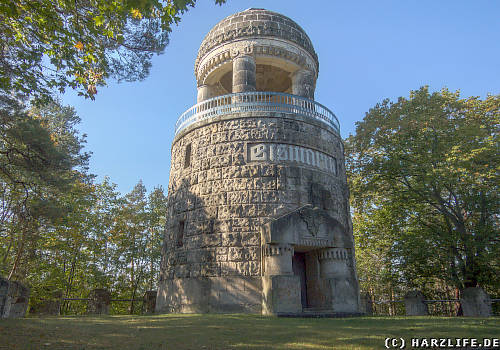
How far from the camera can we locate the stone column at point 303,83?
15.5 metres

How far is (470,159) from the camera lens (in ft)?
46.8

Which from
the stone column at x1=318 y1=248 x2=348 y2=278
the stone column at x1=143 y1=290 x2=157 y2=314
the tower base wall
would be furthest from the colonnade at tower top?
the stone column at x1=143 y1=290 x2=157 y2=314

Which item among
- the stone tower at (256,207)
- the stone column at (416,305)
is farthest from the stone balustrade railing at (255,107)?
the stone column at (416,305)

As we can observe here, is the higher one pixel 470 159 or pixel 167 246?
pixel 470 159

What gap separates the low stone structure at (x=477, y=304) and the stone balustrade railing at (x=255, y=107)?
7842 millimetres

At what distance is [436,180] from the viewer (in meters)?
14.4

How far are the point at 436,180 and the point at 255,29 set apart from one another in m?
11.0

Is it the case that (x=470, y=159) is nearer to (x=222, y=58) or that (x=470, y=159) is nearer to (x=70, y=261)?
(x=222, y=58)

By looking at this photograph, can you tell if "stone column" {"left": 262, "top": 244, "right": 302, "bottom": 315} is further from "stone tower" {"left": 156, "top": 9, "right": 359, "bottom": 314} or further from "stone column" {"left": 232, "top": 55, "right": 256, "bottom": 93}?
"stone column" {"left": 232, "top": 55, "right": 256, "bottom": 93}

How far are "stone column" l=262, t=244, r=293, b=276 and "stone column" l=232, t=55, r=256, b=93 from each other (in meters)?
7.40

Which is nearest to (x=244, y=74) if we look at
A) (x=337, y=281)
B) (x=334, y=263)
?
(x=334, y=263)

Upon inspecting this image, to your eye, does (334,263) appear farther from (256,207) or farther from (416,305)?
(416,305)

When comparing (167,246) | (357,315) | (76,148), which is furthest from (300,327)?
(76,148)

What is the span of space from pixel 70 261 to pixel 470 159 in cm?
2468
